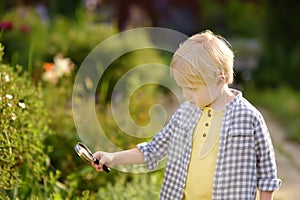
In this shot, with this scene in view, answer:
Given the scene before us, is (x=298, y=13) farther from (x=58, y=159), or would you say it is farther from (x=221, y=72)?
Answer: (x=221, y=72)

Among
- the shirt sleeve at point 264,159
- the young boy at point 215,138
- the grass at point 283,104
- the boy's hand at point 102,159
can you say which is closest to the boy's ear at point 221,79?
the young boy at point 215,138

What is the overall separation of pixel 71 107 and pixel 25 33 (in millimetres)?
2796

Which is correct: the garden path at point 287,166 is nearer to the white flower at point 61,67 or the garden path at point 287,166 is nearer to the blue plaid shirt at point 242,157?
the blue plaid shirt at point 242,157

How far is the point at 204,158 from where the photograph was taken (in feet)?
10.6

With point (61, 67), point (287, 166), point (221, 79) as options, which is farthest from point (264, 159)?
point (61, 67)

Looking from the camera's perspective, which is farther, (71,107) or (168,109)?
(168,109)

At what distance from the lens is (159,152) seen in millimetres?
3426

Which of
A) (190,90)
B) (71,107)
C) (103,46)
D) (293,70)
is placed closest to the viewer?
(190,90)

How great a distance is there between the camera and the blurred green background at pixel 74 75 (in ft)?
13.6

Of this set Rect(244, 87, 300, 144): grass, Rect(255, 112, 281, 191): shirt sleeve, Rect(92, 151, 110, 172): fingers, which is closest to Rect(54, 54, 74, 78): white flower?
Rect(244, 87, 300, 144): grass

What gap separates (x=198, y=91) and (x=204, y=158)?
0.30 m

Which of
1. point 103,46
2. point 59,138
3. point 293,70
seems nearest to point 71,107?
point 59,138

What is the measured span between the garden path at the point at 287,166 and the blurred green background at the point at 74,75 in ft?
0.51

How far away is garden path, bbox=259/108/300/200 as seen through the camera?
5.74 metres
